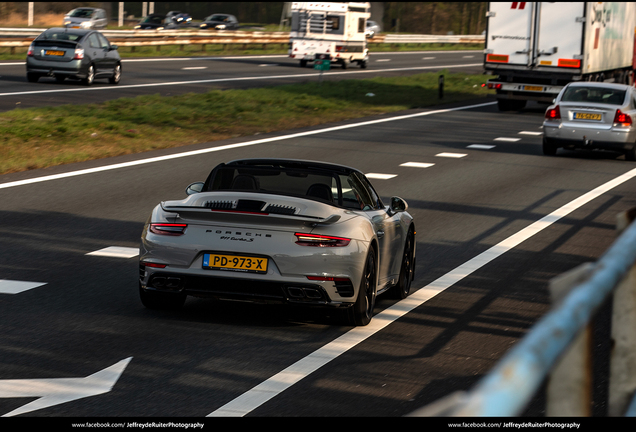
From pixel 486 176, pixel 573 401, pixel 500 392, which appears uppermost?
pixel 500 392

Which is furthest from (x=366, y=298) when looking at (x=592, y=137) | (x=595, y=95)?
(x=595, y=95)

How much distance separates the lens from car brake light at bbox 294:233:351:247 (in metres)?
7.85

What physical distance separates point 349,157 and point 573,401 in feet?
61.3

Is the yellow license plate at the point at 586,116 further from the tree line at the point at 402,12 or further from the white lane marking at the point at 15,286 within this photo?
the tree line at the point at 402,12

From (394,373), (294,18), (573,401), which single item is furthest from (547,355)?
(294,18)

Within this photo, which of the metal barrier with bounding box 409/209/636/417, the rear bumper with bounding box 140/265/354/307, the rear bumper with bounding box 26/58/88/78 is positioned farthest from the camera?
the rear bumper with bounding box 26/58/88/78

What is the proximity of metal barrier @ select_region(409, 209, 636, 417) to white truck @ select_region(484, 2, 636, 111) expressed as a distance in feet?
97.4

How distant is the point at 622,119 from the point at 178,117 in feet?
36.1

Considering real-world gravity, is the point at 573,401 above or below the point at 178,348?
above

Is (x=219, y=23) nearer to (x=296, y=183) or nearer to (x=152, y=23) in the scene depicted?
(x=152, y=23)

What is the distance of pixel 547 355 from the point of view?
232cm

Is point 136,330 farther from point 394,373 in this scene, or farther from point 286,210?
point 394,373

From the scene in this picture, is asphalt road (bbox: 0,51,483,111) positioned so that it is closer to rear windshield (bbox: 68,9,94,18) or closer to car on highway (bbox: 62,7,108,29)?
car on highway (bbox: 62,7,108,29)

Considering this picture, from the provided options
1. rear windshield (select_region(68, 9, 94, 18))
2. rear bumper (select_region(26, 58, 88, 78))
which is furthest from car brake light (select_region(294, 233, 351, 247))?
rear windshield (select_region(68, 9, 94, 18))
